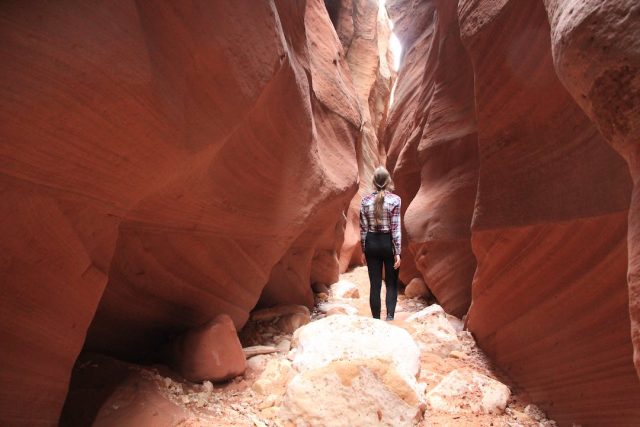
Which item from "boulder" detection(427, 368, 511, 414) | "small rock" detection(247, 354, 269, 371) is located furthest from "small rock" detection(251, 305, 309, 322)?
"boulder" detection(427, 368, 511, 414)

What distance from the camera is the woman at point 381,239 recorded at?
4039 mm

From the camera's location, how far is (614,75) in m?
1.06

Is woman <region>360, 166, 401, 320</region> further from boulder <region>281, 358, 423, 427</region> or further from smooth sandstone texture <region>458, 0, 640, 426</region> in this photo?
boulder <region>281, 358, 423, 427</region>

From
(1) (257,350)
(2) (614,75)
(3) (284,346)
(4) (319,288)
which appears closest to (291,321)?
(3) (284,346)

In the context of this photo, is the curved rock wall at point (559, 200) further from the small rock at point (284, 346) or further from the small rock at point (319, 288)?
the small rock at point (319, 288)

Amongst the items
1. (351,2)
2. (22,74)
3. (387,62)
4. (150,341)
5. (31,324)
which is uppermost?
(351,2)

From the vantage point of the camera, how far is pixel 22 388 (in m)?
1.53

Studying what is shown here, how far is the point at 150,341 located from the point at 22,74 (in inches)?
76.9

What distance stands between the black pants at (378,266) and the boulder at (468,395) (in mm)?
1446

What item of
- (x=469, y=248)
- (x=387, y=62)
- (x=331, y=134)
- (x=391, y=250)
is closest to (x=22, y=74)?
(x=391, y=250)

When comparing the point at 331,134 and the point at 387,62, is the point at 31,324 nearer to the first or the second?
the point at 331,134

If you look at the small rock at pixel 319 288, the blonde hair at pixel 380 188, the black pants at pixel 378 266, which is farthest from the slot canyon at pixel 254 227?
the small rock at pixel 319 288

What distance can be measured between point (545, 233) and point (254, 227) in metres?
2.10

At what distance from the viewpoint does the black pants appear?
159 inches
